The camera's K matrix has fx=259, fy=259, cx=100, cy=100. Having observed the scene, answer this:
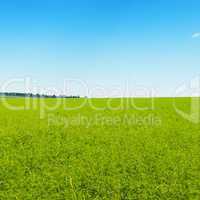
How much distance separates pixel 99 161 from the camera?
1147cm

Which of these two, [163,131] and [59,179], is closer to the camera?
[59,179]

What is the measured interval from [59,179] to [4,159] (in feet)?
10.1

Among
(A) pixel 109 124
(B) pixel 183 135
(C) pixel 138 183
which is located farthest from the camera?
(A) pixel 109 124

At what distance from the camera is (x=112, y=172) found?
10.6m

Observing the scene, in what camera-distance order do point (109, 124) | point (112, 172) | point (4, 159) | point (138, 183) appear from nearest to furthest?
point (138, 183) → point (112, 172) → point (4, 159) → point (109, 124)

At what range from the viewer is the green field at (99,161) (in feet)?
A: 31.4

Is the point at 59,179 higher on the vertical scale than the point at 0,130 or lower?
lower

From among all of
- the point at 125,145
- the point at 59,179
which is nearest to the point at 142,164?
the point at 125,145

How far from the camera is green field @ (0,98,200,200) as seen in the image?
31.4 feet

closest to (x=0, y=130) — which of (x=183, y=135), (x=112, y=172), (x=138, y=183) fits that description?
(x=112, y=172)

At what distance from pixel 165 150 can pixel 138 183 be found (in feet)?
11.3

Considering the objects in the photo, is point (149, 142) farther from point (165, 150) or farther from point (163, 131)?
point (163, 131)

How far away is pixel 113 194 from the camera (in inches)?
372

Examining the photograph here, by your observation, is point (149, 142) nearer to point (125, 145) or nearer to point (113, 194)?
point (125, 145)
